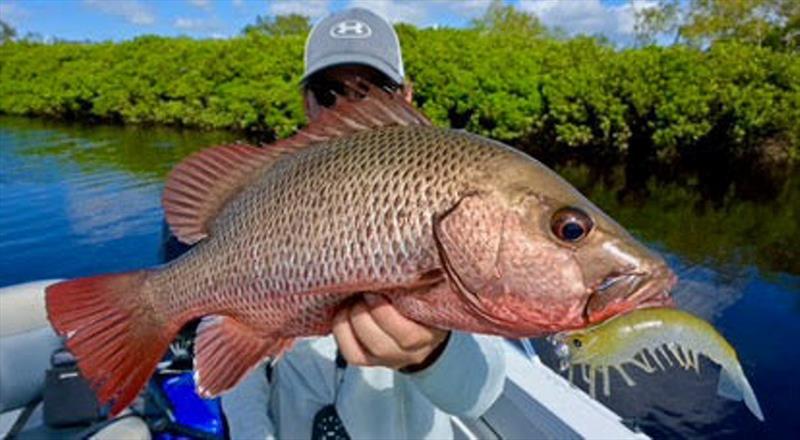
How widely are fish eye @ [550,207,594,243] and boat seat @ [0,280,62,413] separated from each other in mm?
3643

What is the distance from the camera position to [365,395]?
2000 millimetres

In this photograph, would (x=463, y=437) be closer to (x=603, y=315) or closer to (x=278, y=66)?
(x=603, y=315)

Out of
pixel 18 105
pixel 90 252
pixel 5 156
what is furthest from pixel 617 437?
pixel 18 105

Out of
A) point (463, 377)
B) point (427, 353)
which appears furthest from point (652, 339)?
point (427, 353)

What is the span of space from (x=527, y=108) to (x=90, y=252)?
1464 centimetres

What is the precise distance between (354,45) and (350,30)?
0.34 feet

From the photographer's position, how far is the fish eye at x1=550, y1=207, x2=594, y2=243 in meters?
1.15

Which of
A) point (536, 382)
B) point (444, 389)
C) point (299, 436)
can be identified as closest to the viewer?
point (444, 389)

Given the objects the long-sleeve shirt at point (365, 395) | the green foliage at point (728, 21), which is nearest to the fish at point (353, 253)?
the long-sleeve shirt at point (365, 395)

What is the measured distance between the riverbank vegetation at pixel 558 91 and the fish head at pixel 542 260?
16524 mm

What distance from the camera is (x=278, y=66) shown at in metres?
27.2

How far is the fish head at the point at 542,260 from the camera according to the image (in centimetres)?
111

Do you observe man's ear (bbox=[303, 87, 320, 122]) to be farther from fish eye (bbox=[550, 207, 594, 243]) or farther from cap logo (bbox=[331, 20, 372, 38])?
fish eye (bbox=[550, 207, 594, 243])

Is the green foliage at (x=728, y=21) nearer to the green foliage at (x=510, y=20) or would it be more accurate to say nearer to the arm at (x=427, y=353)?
the green foliage at (x=510, y=20)
